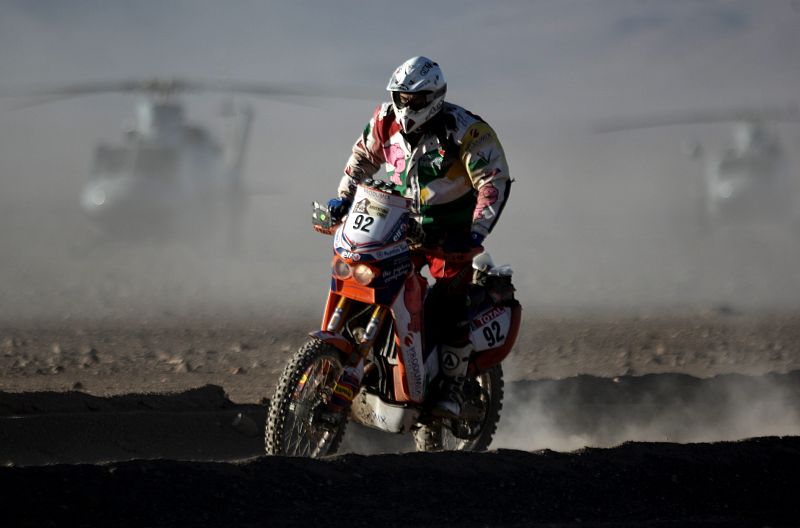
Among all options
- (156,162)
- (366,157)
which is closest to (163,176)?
(156,162)

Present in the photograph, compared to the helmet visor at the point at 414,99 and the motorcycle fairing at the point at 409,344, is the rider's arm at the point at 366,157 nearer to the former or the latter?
the helmet visor at the point at 414,99

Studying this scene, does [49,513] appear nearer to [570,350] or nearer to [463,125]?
[463,125]

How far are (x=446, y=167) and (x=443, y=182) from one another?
4.0 inches

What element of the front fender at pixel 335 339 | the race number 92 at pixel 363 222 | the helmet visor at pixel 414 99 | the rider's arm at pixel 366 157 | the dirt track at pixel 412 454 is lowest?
the dirt track at pixel 412 454

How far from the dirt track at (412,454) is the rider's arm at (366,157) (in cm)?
208

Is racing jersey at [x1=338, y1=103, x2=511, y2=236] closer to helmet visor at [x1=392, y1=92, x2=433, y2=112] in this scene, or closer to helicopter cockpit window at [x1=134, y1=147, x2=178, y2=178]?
helmet visor at [x1=392, y1=92, x2=433, y2=112]

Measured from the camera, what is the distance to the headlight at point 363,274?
7074mm

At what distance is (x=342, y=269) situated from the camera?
7.18m

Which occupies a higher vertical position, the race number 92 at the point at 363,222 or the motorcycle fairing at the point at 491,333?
the race number 92 at the point at 363,222

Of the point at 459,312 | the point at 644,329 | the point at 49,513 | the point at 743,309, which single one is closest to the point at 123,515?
the point at 49,513

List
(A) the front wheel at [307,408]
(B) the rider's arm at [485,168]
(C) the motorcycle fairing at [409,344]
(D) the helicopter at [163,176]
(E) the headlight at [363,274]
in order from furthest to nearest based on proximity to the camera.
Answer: (D) the helicopter at [163,176], (B) the rider's arm at [485,168], (C) the motorcycle fairing at [409,344], (E) the headlight at [363,274], (A) the front wheel at [307,408]

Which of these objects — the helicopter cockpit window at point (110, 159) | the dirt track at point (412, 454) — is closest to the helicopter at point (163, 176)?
the helicopter cockpit window at point (110, 159)

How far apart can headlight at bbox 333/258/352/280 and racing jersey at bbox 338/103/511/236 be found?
0.93m

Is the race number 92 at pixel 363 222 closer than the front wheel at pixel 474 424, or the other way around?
the race number 92 at pixel 363 222
